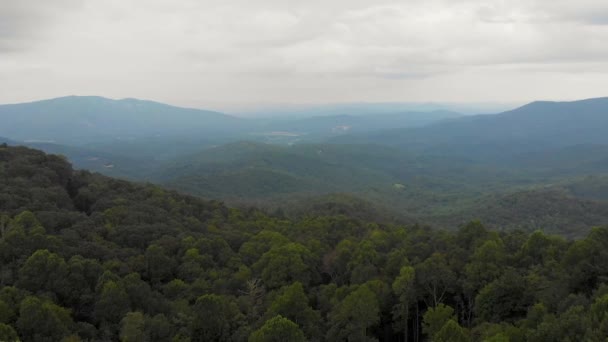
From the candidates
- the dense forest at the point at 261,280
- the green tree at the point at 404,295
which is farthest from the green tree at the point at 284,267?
the green tree at the point at 404,295

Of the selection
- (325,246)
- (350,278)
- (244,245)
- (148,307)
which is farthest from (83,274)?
(325,246)

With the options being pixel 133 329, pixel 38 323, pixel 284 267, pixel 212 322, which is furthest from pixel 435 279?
pixel 38 323

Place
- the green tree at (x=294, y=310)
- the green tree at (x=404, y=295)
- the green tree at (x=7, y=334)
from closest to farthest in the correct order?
1. the green tree at (x=7, y=334)
2. the green tree at (x=294, y=310)
3. the green tree at (x=404, y=295)

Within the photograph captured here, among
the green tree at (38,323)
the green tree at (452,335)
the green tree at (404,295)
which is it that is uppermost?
the green tree at (38,323)

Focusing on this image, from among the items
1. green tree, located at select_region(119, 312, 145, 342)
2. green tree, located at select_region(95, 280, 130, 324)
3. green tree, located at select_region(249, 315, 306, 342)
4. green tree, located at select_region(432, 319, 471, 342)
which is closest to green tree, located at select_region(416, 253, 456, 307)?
green tree, located at select_region(432, 319, 471, 342)

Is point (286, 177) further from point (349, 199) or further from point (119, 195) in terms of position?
point (119, 195)

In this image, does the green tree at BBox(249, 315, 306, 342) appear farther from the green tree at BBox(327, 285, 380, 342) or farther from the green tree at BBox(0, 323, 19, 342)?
the green tree at BBox(0, 323, 19, 342)

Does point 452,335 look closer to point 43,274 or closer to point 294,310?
point 294,310

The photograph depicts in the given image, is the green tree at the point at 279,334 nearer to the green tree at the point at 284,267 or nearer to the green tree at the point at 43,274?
the green tree at the point at 284,267
